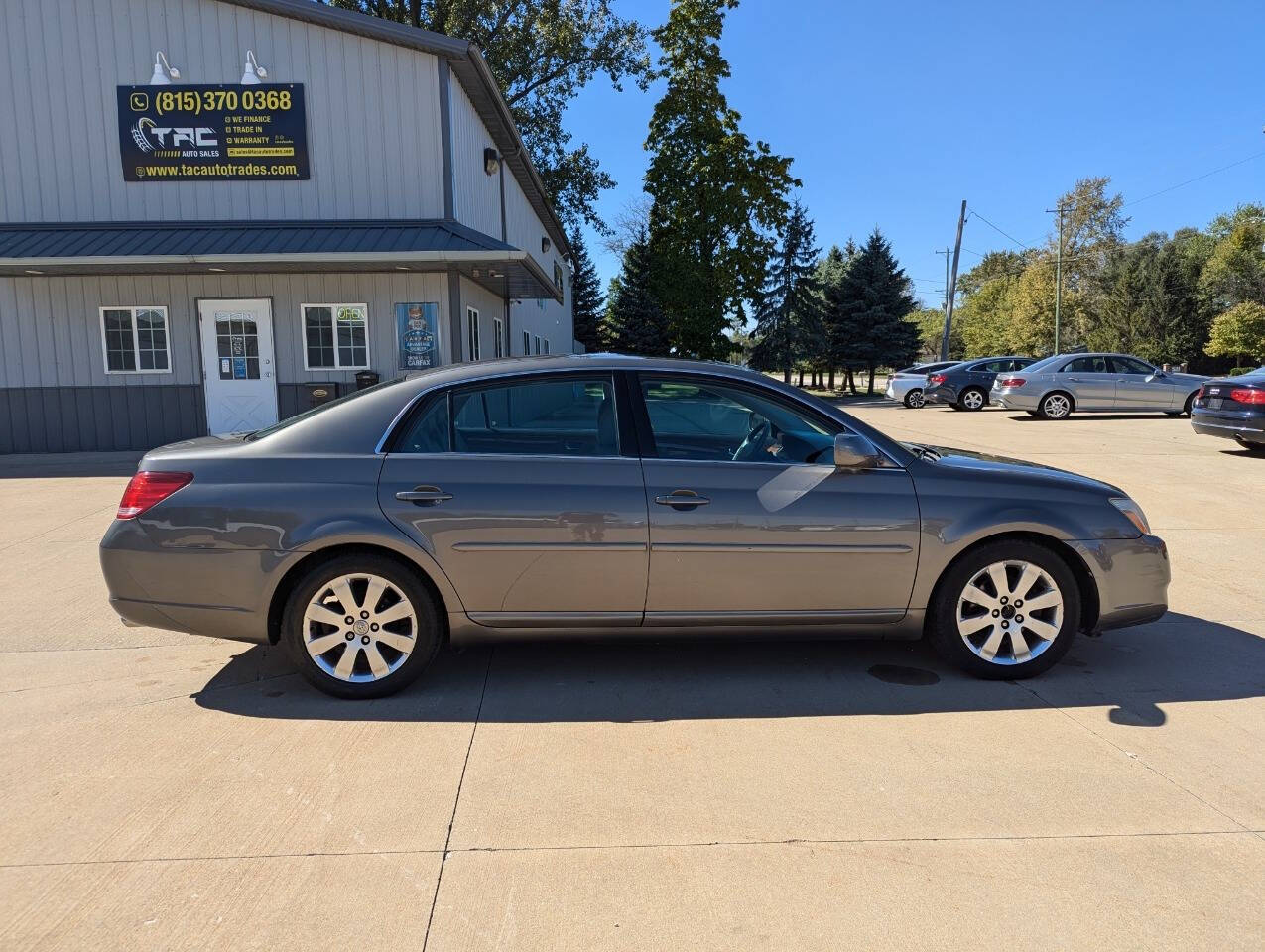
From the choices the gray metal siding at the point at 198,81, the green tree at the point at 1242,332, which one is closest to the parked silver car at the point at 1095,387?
Answer: the gray metal siding at the point at 198,81

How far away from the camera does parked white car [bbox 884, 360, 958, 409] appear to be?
2902 centimetres

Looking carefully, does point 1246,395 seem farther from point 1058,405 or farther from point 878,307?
point 878,307

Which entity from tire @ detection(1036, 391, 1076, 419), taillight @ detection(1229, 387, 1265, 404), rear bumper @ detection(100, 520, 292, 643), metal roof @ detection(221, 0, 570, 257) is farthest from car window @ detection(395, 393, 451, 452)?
tire @ detection(1036, 391, 1076, 419)

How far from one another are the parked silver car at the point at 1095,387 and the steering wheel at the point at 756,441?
18.1m

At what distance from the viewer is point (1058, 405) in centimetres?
2028

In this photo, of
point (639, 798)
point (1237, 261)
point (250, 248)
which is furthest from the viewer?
point (1237, 261)

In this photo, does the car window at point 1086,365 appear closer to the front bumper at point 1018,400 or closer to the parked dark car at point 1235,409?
the front bumper at point 1018,400

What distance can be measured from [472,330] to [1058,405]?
13934 millimetres

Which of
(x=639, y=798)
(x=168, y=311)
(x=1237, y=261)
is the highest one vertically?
(x=1237, y=261)

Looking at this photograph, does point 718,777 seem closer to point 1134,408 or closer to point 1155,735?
point 1155,735

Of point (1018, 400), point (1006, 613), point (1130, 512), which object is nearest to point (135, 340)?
point (1006, 613)

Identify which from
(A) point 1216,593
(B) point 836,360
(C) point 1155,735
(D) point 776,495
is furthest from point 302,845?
(B) point 836,360

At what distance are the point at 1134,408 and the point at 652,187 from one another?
21.4 meters

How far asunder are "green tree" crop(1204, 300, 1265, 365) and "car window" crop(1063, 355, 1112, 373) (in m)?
37.1
